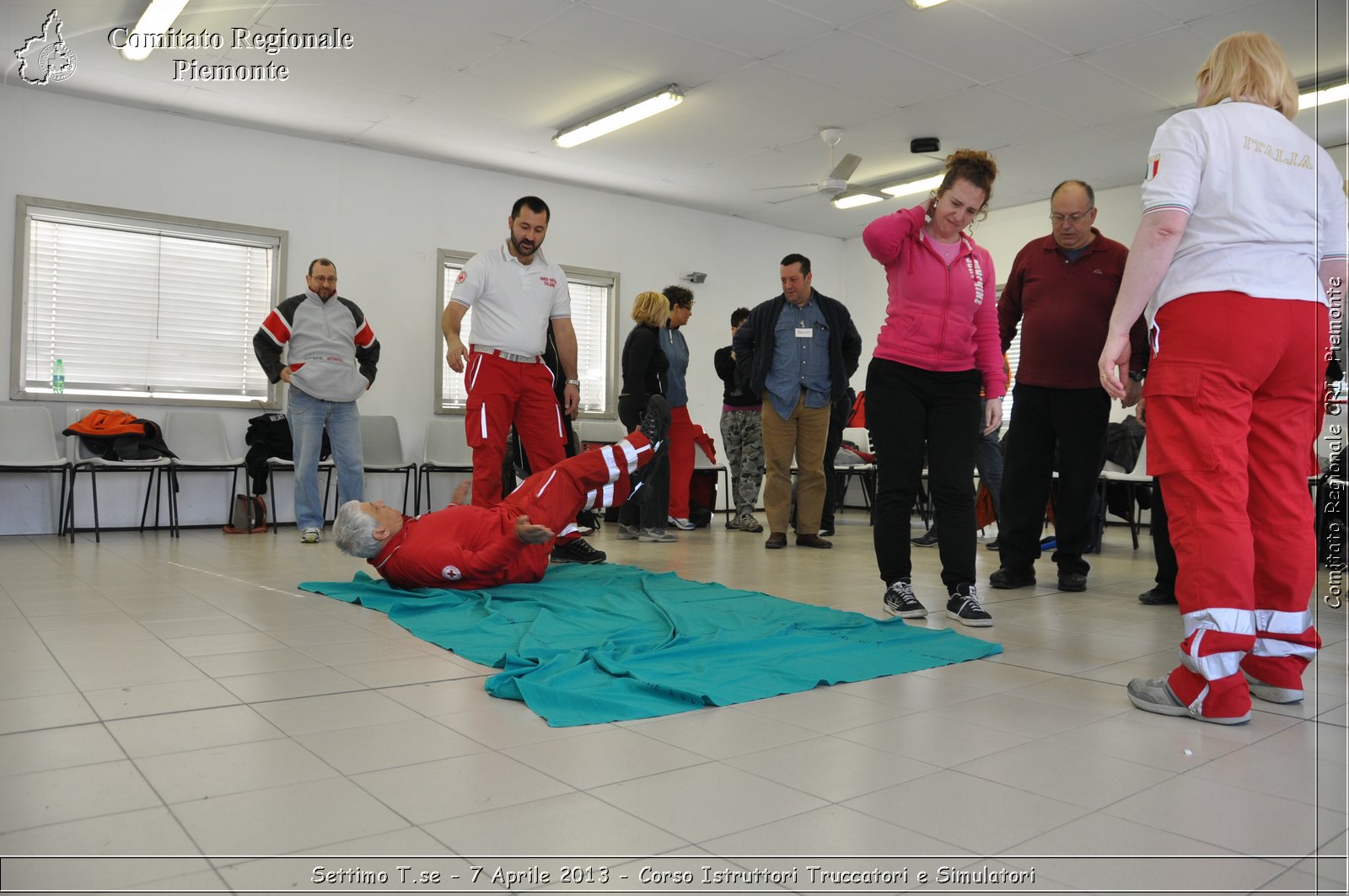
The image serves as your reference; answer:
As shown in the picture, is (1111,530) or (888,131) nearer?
(888,131)

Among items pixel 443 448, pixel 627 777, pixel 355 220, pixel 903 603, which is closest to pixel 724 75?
pixel 355 220

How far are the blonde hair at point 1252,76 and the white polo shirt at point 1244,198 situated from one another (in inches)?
1.8

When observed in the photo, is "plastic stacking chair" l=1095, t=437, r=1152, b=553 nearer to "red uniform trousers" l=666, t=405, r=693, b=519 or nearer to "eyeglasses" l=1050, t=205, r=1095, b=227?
"eyeglasses" l=1050, t=205, r=1095, b=227

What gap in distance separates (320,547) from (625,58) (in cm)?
352

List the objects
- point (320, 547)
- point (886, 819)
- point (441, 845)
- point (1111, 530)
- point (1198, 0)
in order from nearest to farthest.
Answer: point (441, 845)
point (886, 819)
point (1198, 0)
point (320, 547)
point (1111, 530)

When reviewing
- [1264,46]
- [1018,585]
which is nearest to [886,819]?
[1264,46]

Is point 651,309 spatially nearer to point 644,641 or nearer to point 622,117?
point 622,117

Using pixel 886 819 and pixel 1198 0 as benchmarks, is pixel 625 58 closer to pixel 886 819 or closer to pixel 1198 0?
pixel 1198 0

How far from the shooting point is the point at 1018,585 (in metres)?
4.25

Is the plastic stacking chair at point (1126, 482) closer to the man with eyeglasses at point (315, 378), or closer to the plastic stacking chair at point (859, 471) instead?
the plastic stacking chair at point (859, 471)

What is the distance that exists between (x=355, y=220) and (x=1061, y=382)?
5.92 metres

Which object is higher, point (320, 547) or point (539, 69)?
point (539, 69)

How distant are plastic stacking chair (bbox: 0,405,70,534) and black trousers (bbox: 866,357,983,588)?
532 cm

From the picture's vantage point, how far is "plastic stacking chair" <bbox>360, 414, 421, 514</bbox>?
7660 mm
